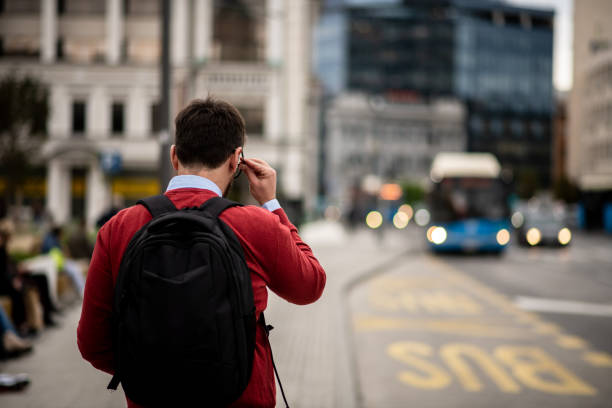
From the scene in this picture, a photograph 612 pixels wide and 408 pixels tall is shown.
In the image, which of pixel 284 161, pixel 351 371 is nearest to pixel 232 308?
pixel 351 371

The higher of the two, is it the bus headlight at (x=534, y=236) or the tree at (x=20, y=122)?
the tree at (x=20, y=122)

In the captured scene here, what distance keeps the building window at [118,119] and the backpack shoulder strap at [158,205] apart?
3108cm

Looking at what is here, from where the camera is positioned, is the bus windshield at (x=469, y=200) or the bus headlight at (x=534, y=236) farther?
the bus headlight at (x=534, y=236)

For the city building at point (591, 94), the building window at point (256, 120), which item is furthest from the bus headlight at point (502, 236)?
the city building at point (591, 94)

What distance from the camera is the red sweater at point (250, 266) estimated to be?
204 centimetres

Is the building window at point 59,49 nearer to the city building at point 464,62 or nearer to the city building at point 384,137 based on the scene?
the city building at point 384,137

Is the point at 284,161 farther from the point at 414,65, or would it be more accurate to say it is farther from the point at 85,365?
the point at 414,65

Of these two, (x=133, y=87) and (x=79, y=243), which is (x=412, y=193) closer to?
(x=133, y=87)

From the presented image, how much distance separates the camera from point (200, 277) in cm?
185

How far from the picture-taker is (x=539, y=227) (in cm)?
2756

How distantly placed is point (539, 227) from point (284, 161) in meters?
12.4

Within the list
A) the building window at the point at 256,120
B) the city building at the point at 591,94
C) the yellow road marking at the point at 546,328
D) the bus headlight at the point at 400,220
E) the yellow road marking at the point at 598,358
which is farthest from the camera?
the city building at the point at 591,94

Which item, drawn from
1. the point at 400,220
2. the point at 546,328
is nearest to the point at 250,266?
the point at 546,328

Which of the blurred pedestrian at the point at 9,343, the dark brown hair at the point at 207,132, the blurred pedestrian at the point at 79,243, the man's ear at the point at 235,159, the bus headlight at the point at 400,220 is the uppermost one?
the dark brown hair at the point at 207,132
